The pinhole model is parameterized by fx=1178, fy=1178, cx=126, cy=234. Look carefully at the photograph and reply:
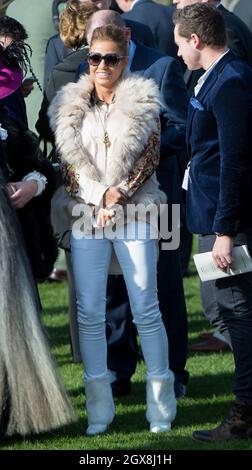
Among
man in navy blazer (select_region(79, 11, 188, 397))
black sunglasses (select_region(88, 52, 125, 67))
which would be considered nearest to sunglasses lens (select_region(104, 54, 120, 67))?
black sunglasses (select_region(88, 52, 125, 67))

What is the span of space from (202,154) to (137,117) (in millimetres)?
412

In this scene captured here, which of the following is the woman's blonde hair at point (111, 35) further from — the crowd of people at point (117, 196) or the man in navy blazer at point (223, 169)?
the man in navy blazer at point (223, 169)

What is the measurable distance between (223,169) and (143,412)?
1695mm

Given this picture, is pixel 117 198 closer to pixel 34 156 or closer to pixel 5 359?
pixel 34 156

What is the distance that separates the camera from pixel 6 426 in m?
5.59

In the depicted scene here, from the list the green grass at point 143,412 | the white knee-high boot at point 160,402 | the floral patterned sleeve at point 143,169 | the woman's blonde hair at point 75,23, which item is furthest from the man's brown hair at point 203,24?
the green grass at point 143,412

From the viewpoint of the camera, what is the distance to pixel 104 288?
19.5ft

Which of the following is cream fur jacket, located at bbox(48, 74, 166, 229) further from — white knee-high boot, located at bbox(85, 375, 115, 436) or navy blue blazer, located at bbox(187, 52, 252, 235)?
white knee-high boot, located at bbox(85, 375, 115, 436)

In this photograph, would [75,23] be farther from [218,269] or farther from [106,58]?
[218,269]

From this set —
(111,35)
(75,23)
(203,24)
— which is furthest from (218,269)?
(75,23)

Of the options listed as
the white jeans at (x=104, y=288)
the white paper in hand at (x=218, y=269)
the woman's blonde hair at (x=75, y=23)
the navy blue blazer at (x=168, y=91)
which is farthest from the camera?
the woman's blonde hair at (x=75, y=23)

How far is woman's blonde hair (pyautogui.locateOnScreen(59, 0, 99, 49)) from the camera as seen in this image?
668 centimetres

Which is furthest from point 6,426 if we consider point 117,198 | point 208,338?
point 208,338

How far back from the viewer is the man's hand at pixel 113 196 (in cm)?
578
